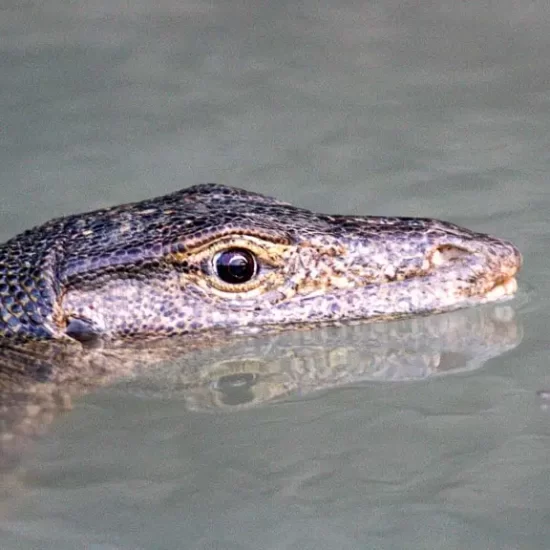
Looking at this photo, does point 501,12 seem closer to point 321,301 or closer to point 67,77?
point 67,77

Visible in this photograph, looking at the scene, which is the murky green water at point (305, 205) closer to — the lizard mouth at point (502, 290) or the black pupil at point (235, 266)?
the lizard mouth at point (502, 290)

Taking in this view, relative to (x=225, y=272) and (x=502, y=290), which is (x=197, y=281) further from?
(x=502, y=290)

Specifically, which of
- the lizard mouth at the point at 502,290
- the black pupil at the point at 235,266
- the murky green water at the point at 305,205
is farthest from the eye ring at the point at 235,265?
the lizard mouth at the point at 502,290

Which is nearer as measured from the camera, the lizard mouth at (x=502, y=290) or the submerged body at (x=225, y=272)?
the submerged body at (x=225, y=272)

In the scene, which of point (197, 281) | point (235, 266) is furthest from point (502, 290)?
point (197, 281)

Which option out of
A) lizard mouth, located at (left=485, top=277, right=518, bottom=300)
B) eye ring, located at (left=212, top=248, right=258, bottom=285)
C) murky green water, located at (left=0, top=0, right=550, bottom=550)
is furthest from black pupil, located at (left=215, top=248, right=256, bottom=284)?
lizard mouth, located at (left=485, top=277, right=518, bottom=300)

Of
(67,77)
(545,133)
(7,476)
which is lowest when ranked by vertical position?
(7,476)

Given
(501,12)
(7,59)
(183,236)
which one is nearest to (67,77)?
(7,59)
